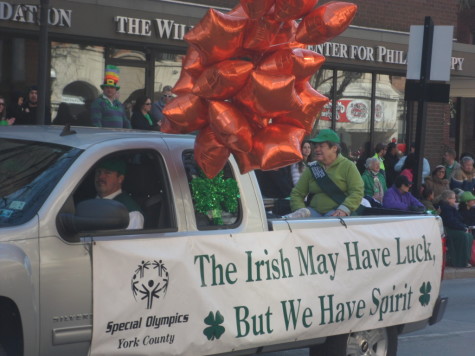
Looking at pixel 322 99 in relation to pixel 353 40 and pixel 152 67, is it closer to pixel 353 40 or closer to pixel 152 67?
pixel 152 67

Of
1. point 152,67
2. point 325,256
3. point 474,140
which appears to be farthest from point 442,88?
point 474,140

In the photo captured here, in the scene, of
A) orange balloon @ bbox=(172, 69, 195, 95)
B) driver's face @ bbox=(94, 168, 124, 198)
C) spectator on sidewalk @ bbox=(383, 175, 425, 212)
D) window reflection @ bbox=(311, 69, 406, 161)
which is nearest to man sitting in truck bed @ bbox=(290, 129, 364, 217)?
orange balloon @ bbox=(172, 69, 195, 95)

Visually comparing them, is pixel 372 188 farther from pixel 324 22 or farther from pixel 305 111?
pixel 324 22

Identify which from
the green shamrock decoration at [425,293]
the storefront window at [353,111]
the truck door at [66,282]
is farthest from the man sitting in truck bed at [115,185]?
the storefront window at [353,111]

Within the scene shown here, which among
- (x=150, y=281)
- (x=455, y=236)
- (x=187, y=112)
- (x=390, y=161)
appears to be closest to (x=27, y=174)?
(x=150, y=281)

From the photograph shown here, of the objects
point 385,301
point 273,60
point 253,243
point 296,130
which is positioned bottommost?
point 385,301

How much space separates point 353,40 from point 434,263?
14.3 meters

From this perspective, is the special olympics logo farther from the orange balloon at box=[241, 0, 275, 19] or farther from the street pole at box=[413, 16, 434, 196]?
the street pole at box=[413, 16, 434, 196]

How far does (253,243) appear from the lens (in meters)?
6.20

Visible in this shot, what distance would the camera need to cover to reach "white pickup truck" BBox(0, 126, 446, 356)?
516 cm

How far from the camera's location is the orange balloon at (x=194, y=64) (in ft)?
19.7

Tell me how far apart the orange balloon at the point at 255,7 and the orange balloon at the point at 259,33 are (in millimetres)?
89

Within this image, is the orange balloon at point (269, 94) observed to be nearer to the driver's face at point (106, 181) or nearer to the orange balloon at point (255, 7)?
the orange balloon at point (255, 7)

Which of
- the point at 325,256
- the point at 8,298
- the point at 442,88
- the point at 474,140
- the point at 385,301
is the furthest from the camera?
the point at 474,140
